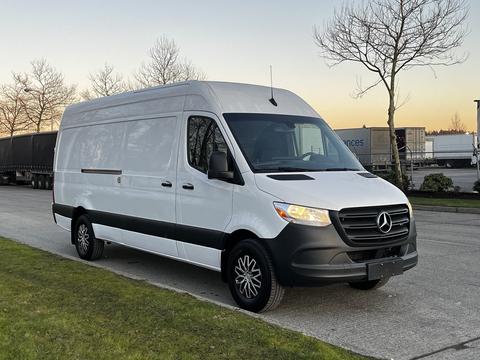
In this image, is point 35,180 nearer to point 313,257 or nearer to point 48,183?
point 48,183

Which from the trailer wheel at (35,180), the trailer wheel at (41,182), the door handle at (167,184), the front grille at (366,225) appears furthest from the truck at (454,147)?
the front grille at (366,225)

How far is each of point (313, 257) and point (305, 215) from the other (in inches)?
15.9

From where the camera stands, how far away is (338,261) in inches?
209

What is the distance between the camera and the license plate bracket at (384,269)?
5426 mm

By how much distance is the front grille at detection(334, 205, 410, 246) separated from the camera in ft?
17.4

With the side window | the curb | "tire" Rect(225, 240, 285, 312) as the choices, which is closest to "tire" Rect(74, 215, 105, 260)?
the side window

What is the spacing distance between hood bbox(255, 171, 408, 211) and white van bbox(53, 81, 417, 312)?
0.04ft

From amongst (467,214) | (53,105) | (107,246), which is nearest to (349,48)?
(467,214)

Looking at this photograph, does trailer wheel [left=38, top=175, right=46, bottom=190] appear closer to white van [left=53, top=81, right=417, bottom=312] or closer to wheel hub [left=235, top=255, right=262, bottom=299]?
white van [left=53, top=81, right=417, bottom=312]

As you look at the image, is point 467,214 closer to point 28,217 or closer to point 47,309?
point 28,217

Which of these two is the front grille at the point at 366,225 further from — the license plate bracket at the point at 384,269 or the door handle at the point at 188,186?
the door handle at the point at 188,186

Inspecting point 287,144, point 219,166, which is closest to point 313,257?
point 219,166

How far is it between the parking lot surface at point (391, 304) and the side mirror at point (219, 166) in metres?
1.43

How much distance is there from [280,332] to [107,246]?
6014mm
